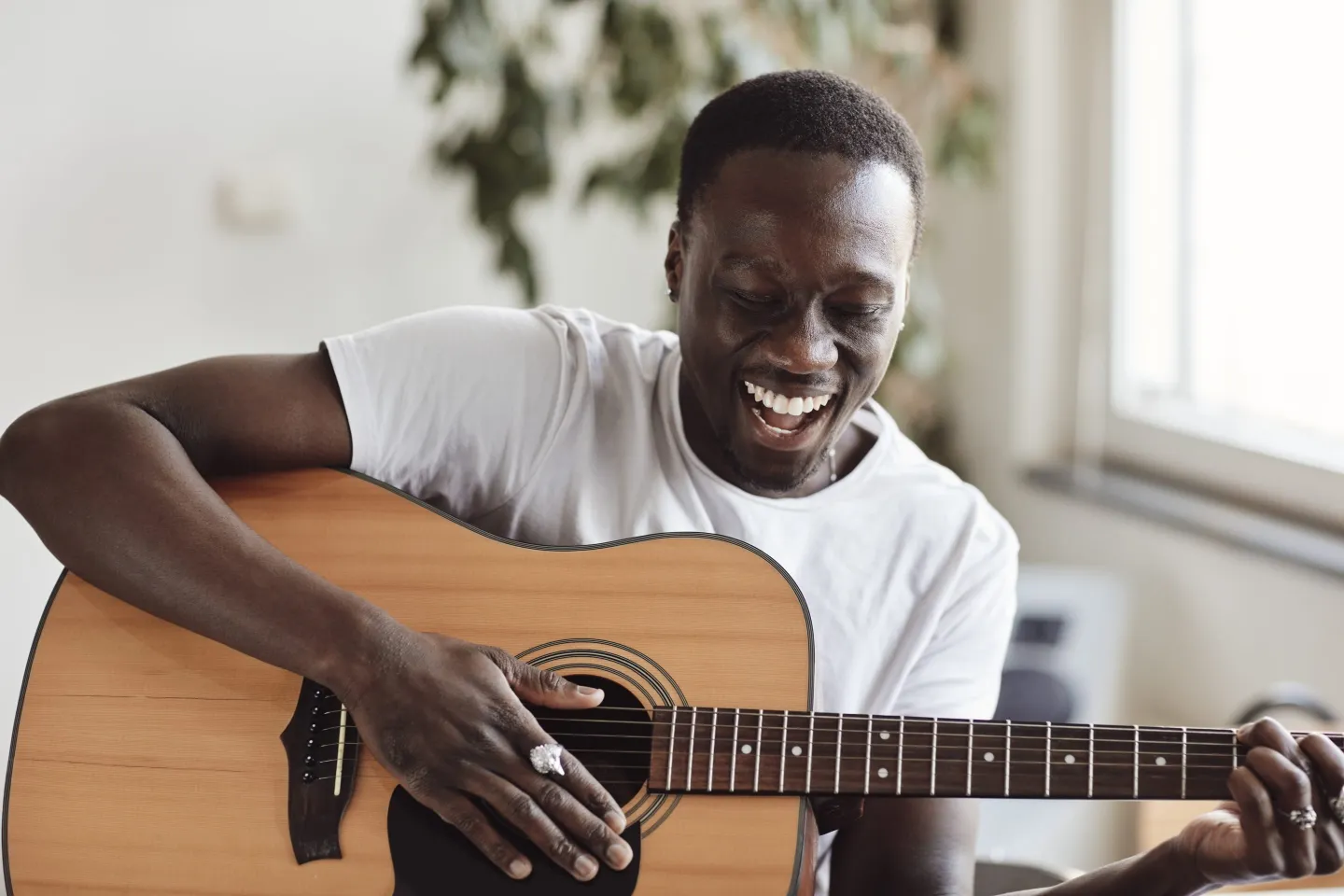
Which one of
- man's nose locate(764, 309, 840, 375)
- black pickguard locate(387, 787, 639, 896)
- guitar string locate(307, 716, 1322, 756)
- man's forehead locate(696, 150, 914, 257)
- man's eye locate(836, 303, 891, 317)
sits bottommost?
black pickguard locate(387, 787, 639, 896)

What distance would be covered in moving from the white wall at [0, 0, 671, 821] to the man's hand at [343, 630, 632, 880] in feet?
5.17

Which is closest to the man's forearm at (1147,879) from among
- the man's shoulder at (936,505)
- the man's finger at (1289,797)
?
the man's finger at (1289,797)

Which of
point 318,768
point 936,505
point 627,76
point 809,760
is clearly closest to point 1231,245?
point 627,76

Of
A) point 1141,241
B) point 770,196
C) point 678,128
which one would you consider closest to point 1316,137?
point 1141,241

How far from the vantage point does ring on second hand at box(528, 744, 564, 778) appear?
1034 mm

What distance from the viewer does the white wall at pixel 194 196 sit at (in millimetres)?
2371

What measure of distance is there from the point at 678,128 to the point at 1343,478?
Answer: 1.25 meters

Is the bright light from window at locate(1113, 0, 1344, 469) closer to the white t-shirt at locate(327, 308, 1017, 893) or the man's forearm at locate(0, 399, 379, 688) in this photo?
the white t-shirt at locate(327, 308, 1017, 893)

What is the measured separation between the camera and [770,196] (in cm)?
113

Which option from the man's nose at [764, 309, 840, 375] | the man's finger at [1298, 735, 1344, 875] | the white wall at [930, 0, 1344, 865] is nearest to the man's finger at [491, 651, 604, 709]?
the man's nose at [764, 309, 840, 375]

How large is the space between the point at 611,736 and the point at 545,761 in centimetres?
7

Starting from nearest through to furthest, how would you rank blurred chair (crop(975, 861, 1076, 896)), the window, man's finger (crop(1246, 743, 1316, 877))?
man's finger (crop(1246, 743, 1316, 877)), blurred chair (crop(975, 861, 1076, 896)), the window

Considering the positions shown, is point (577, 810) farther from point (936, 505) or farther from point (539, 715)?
point (936, 505)

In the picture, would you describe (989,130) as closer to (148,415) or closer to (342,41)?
(342,41)
